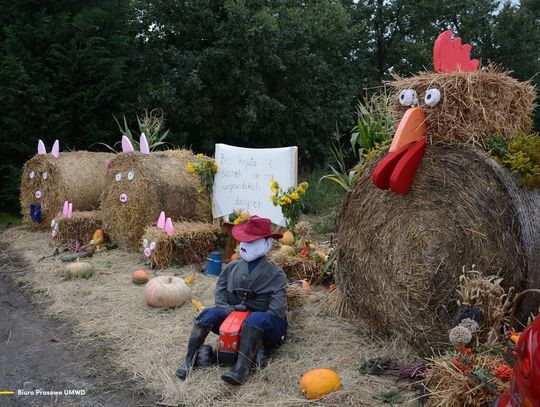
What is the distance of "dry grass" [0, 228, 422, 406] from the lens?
→ 140 inches

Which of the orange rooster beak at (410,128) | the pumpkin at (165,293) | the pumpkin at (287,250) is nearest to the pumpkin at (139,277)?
the pumpkin at (165,293)

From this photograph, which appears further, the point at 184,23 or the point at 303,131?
the point at 303,131

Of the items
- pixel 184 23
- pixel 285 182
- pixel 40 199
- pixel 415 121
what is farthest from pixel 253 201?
pixel 184 23

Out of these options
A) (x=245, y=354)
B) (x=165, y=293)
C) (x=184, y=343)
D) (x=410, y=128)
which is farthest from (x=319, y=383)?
(x=165, y=293)

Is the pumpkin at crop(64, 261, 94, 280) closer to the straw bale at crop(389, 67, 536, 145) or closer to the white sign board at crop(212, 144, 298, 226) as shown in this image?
the white sign board at crop(212, 144, 298, 226)

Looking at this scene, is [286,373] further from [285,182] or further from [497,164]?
[285,182]

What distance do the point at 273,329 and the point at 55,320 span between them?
2368 millimetres

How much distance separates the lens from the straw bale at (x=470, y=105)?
3854mm

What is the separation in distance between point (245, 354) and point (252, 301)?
0.52 meters

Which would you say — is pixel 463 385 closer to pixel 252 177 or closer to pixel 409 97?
pixel 409 97

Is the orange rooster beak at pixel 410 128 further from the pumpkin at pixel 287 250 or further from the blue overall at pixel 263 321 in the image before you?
the pumpkin at pixel 287 250

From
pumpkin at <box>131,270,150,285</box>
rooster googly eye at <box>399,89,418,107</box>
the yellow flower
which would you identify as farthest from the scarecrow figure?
the yellow flower

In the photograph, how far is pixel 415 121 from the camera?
398cm

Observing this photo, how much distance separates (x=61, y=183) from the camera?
889 centimetres
